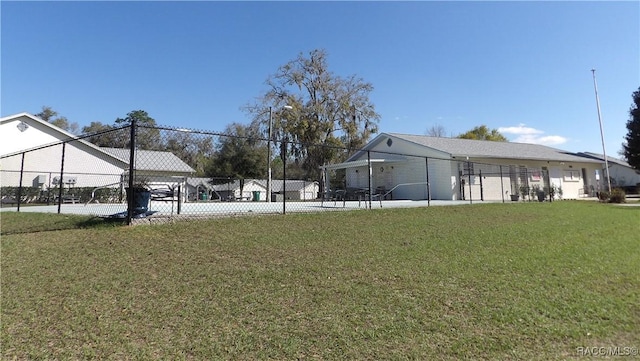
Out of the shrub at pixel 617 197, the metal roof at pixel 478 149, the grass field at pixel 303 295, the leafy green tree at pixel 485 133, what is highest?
the leafy green tree at pixel 485 133

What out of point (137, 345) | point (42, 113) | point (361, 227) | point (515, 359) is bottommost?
point (515, 359)

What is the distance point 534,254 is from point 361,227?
3154 mm

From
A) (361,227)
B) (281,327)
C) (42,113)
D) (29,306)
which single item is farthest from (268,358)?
(42,113)

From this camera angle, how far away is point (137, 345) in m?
2.54

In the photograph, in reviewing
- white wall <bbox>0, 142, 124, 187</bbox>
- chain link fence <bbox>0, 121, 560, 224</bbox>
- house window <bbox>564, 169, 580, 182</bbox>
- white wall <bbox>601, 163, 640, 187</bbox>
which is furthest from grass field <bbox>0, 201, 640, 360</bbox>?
white wall <bbox>601, 163, 640, 187</bbox>

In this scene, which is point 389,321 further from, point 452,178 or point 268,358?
point 452,178

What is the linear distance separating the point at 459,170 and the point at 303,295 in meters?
18.2

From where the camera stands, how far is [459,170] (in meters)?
19.6

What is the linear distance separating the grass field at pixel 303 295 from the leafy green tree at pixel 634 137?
32.5 m

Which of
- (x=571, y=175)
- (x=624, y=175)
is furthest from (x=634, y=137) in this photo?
(x=571, y=175)

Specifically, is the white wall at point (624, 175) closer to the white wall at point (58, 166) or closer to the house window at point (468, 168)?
the house window at point (468, 168)

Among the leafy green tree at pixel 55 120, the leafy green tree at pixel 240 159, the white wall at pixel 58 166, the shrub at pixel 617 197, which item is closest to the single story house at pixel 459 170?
the shrub at pixel 617 197

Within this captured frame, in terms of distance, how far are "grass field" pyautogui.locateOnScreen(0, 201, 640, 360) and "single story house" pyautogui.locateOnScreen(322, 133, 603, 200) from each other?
11.9 m

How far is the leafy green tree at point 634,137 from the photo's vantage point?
2969cm
